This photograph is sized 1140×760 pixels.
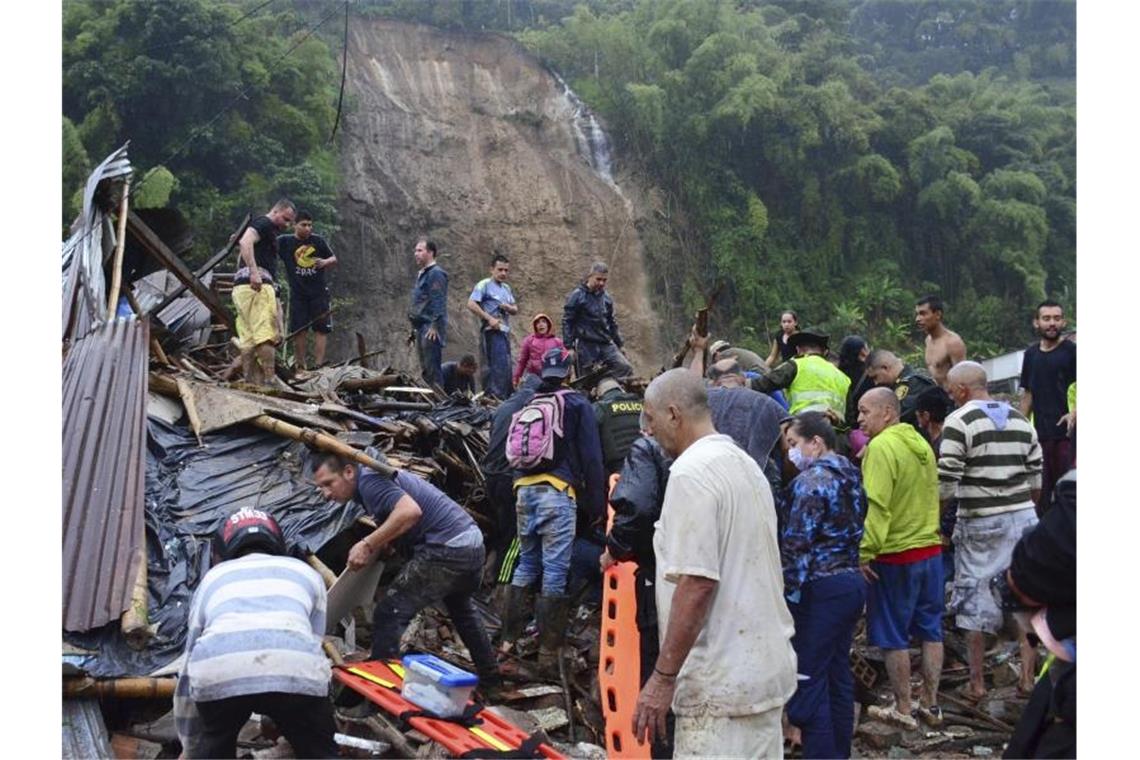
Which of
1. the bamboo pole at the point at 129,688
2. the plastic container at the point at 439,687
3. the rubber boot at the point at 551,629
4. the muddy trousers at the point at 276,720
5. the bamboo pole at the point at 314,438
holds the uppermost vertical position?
the bamboo pole at the point at 314,438

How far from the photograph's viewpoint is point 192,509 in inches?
299

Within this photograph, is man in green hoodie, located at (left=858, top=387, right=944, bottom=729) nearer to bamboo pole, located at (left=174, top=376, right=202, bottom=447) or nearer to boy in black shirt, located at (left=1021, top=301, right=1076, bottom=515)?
boy in black shirt, located at (left=1021, top=301, right=1076, bottom=515)

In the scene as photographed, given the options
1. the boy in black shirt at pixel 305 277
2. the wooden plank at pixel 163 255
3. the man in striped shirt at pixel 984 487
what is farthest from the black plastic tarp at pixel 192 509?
the man in striped shirt at pixel 984 487

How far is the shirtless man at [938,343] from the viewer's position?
27.6ft

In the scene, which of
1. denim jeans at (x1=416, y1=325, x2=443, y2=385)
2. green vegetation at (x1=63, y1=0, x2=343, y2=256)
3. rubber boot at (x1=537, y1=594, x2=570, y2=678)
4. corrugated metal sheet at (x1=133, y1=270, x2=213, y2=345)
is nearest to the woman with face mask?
rubber boot at (x1=537, y1=594, x2=570, y2=678)

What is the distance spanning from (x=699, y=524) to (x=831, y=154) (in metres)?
33.7

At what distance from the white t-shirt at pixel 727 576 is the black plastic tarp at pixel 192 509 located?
3542 millimetres

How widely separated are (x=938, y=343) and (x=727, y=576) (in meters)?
5.25

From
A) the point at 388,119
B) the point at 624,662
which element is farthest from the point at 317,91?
the point at 624,662

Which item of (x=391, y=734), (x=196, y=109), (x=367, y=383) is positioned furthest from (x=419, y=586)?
(x=196, y=109)

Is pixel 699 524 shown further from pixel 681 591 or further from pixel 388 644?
pixel 388 644

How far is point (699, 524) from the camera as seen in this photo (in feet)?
12.5

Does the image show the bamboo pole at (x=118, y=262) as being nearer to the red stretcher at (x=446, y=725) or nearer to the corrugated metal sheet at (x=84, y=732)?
the corrugated metal sheet at (x=84, y=732)

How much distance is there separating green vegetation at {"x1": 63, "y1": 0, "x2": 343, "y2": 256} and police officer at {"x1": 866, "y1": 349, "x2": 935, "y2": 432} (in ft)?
61.2
